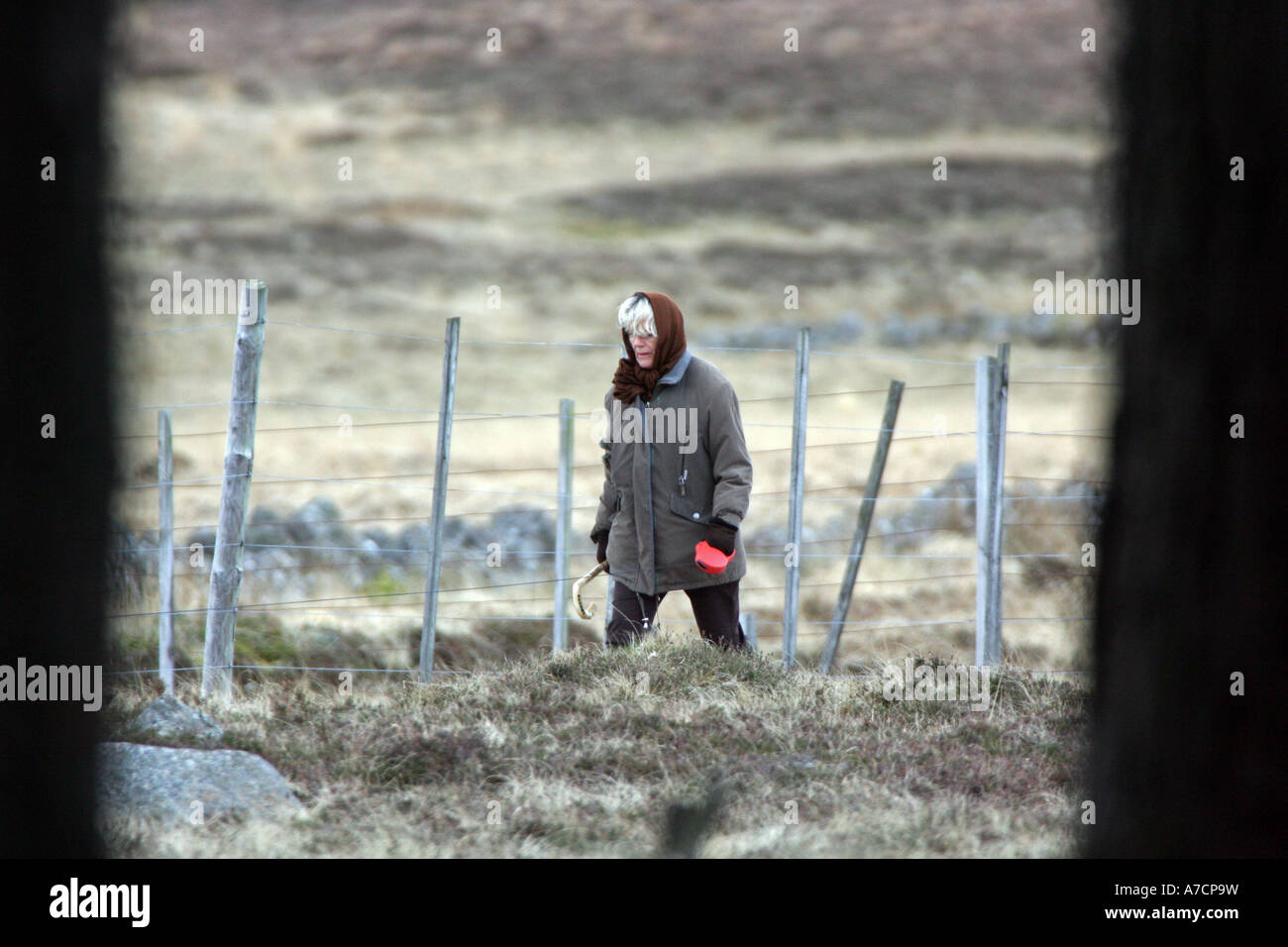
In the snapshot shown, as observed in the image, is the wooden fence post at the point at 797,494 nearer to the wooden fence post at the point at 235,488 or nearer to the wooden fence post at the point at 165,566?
the wooden fence post at the point at 235,488

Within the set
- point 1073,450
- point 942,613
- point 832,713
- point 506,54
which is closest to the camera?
point 832,713

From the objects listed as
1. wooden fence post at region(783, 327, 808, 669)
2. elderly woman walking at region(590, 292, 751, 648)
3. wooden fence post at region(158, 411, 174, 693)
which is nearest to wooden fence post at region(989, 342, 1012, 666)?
wooden fence post at region(783, 327, 808, 669)

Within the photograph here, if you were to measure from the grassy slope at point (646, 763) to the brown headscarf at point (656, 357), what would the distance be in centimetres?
110

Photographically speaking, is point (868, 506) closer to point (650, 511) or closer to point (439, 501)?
point (650, 511)

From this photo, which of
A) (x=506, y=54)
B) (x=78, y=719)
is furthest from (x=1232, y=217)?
(x=506, y=54)

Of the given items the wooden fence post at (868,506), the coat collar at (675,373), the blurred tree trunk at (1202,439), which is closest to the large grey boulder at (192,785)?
the coat collar at (675,373)

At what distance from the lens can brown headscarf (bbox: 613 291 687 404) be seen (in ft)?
18.1

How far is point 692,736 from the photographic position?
15.4 feet

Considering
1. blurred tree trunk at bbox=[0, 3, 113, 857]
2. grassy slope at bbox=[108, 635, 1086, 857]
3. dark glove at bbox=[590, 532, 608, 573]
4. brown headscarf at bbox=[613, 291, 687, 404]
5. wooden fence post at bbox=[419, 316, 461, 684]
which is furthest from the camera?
wooden fence post at bbox=[419, 316, 461, 684]

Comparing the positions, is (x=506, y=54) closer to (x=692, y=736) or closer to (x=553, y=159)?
(x=553, y=159)

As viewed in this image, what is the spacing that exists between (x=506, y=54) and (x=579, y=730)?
160 feet

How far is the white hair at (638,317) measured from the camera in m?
5.48

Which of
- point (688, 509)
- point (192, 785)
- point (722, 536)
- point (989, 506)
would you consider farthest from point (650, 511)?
point (989, 506)
